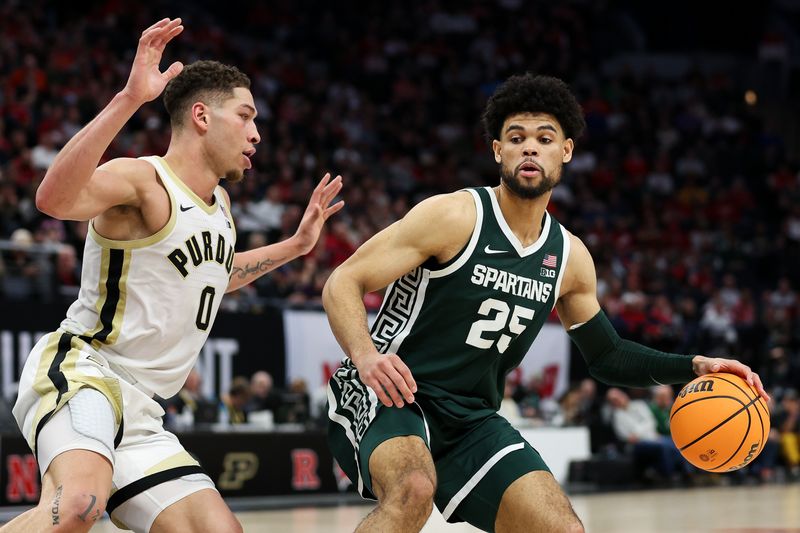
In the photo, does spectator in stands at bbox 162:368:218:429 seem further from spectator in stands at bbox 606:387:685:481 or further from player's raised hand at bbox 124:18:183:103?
player's raised hand at bbox 124:18:183:103

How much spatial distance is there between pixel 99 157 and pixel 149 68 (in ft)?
1.27

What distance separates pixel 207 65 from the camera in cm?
529

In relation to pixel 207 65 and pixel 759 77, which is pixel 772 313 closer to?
pixel 759 77

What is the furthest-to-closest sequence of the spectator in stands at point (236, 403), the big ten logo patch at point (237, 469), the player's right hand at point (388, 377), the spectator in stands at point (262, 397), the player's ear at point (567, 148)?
1. the spectator in stands at point (262, 397)
2. the spectator in stands at point (236, 403)
3. the big ten logo patch at point (237, 469)
4. the player's ear at point (567, 148)
5. the player's right hand at point (388, 377)

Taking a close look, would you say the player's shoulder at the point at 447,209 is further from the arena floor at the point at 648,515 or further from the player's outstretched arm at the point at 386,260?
the arena floor at the point at 648,515

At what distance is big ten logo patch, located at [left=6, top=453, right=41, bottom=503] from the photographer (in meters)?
10.9

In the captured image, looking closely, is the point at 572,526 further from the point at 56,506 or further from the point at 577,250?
the point at 56,506

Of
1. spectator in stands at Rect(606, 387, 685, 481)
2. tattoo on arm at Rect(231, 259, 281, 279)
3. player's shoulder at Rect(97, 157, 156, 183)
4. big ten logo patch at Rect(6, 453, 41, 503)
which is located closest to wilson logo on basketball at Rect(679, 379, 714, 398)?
tattoo on arm at Rect(231, 259, 281, 279)

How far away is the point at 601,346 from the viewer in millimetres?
5703

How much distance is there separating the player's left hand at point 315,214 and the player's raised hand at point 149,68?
54.9 inches

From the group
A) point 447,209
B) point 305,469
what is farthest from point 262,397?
point 447,209

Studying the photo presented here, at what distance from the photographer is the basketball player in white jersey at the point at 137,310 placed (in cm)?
447

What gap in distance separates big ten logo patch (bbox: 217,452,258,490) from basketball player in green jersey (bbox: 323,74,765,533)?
740 centimetres

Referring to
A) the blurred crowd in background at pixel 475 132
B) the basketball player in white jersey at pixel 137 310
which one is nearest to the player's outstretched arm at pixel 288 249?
the basketball player in white jersey at pixel 137 310
